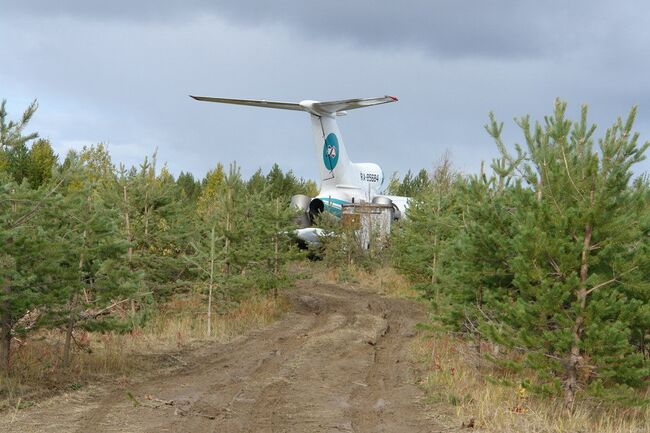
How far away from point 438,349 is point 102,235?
7268 millimetres

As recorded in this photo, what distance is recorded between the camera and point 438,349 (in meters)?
15.2

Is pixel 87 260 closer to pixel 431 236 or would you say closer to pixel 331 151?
pixel 431 236

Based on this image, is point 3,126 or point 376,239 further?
point 376,239

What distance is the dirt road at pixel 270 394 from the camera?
8898mm

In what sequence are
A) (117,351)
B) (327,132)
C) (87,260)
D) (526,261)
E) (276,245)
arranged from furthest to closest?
1. (327,132)
2. (276,245)
3. (117,351)
4. (87,260)
5. (526,261)

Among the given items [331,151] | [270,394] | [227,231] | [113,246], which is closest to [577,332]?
[270,394]

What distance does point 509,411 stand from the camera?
938 centimetres

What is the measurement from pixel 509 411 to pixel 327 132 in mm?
29572

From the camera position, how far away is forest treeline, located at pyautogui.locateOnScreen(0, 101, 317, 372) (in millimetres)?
9805

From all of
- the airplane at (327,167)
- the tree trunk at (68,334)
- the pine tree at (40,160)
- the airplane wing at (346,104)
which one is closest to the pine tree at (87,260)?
the tree trunk at (68,334)

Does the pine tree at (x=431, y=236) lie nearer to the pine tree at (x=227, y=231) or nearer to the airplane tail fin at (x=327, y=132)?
the pine tree at (x=227, y=231)

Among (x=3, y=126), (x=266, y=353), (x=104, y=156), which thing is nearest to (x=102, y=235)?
(x=3, y=126)

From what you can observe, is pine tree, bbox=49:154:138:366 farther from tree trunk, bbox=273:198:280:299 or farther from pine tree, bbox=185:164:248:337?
tree trunk, bbox=273:198:280:299

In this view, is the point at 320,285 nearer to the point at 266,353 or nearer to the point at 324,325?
the point at 324,325
